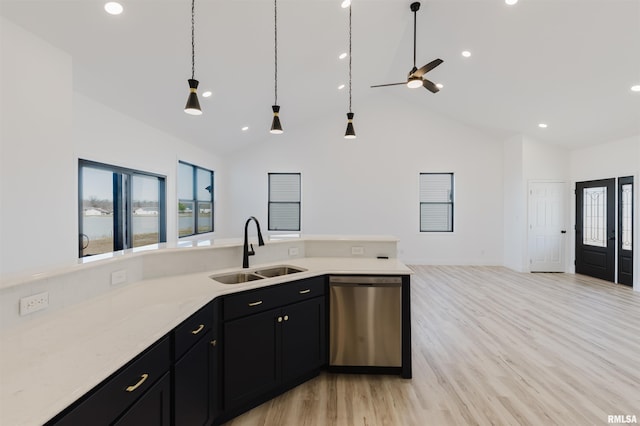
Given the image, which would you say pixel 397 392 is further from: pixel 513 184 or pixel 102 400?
pixel 513 184

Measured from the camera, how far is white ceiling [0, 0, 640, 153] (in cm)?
296

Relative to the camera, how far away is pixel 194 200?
6.45 metres

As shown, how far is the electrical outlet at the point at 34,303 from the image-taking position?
1337 mm

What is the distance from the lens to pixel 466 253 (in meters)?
7.34

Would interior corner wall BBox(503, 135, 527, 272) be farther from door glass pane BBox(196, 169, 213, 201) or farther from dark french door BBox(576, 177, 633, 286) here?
door glass pane BBox(196, 169, 213, 201)

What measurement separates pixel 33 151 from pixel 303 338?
2.87 m

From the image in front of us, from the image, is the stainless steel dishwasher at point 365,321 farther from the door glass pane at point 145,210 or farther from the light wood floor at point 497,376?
the door glass pane at point 145,210

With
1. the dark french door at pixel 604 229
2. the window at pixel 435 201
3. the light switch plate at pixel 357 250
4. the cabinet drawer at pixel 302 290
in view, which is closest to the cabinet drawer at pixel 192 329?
the cabinet drawer at pixel 302 290

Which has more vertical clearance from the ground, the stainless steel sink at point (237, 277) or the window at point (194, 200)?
the window at point (194, 200)

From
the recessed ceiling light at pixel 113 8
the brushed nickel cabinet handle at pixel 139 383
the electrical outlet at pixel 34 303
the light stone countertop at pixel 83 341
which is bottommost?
the brushed nickel cabinet handle at pixel 139 383

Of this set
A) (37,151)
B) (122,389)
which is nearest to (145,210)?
(37,151)

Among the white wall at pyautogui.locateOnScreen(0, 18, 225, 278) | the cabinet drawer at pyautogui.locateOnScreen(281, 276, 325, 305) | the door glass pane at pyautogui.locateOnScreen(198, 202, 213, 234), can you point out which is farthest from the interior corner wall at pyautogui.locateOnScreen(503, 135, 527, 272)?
the white wall at pyautogui.locateOnScreen(0, 18, 225, 278)

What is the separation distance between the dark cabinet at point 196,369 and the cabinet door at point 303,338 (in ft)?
1.78

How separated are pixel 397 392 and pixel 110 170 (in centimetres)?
431
